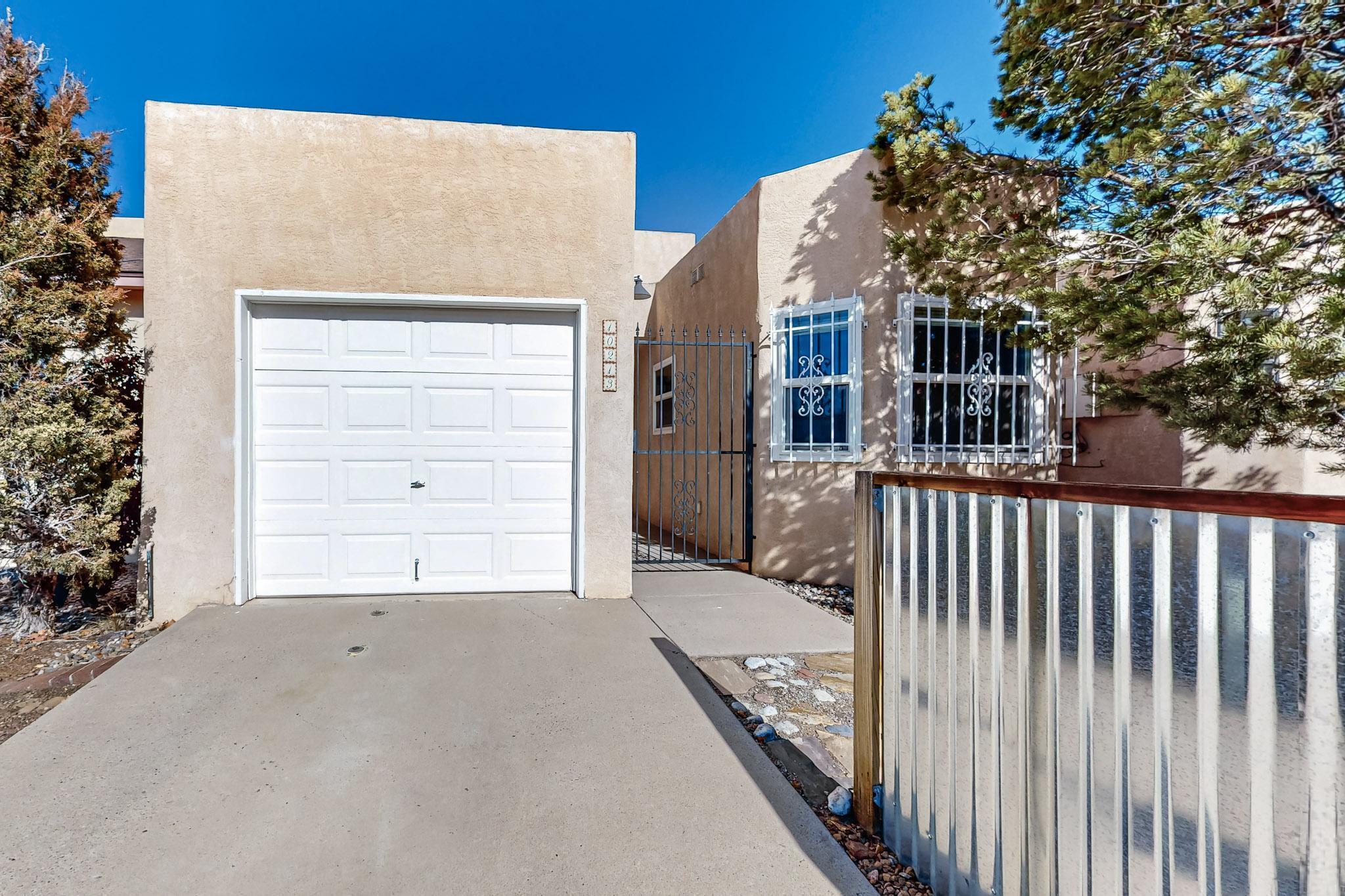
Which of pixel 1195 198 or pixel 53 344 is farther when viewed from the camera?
pixel 53 344

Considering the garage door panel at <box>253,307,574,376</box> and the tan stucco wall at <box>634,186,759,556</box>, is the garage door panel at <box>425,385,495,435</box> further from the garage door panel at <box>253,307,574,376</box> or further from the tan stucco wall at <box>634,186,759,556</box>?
the tan stucco wall at <box>634,186,759,556</box>

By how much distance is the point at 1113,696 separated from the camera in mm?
1319

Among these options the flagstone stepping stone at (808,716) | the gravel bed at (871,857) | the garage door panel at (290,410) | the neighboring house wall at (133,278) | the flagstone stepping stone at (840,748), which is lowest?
the gravel bed at (871,857)

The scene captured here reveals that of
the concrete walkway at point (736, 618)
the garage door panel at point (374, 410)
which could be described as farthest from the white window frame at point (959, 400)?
the garage door panel at point (374, 410)

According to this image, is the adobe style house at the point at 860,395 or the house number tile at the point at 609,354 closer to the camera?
the house number tile at the point at 609,354

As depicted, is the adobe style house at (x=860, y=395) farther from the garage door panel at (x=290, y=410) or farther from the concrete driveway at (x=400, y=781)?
the garage door panel at (x=290, y=410)

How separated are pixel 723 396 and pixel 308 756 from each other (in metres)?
5.29

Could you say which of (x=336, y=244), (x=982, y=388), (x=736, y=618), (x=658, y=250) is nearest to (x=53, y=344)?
(x=336, y=244)

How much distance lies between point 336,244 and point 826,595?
17.0 ft

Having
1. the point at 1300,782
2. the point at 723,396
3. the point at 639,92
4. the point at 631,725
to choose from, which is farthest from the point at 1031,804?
the point at 639,92

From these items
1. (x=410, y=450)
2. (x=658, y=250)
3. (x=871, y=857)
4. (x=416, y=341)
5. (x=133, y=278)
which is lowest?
(x=871, y=857)

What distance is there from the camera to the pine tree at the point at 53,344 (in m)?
3.87

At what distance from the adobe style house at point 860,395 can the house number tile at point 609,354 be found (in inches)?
58.5

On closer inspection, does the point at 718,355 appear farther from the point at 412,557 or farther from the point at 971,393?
the point at 412,557
